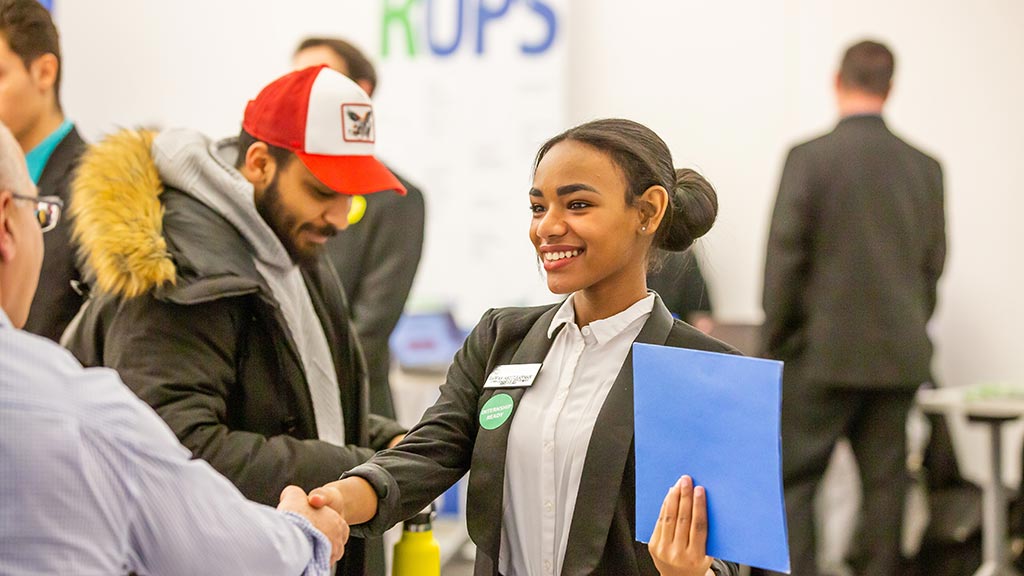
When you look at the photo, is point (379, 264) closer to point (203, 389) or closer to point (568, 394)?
point (203, 389)

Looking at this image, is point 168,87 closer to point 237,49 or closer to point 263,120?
point 237,49

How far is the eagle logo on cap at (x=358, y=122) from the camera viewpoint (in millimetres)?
1970

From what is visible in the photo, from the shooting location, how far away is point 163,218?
6.19ft

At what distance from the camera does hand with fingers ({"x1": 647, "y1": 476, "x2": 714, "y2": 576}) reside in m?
1.33

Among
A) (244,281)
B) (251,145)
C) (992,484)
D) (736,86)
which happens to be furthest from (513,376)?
(736,86)

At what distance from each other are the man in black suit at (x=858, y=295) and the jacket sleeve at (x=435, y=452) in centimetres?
258

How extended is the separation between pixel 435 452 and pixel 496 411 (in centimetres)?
10

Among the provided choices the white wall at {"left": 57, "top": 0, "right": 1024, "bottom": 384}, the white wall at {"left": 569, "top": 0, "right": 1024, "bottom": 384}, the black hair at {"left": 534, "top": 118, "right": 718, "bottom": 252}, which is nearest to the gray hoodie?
the black hair at {"left": 534, "top": 118, "right": 718, "bottom": 252}

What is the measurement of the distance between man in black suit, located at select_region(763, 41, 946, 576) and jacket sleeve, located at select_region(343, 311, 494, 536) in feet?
8.46

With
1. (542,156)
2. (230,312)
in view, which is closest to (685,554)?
(542,156)

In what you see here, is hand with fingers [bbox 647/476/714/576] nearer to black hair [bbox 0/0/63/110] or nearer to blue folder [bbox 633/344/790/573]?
blue folder [bbox 633/344/790/573]

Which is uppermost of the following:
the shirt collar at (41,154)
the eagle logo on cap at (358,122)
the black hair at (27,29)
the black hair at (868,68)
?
the black hair at (27,29)

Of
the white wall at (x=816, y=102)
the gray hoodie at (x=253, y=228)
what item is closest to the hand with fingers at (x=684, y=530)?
the gray hoodie at (x=253, y=228)

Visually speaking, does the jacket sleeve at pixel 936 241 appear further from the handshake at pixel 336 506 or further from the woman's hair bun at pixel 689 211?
the handshake at pixel 336 506
